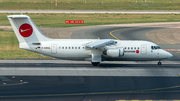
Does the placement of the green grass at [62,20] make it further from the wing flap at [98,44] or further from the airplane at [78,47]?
the wing flap at [98,44]

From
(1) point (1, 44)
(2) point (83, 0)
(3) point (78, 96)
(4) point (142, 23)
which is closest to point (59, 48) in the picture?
(3) point (78, 96)

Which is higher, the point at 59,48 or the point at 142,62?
the point at 59,48

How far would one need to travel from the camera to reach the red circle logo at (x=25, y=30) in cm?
3526

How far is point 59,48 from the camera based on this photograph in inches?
1416

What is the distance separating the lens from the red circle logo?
35263 mm

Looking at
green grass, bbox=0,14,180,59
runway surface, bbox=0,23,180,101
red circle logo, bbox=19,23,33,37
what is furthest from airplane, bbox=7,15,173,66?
green grass, bbox=0,14,180,59

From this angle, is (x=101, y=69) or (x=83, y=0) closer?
(x=101, y=69)

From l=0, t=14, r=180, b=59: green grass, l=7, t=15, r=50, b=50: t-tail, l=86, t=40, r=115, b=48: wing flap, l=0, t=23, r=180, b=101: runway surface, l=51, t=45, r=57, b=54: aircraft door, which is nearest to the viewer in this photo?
l=0, t=23, r=180, b=101: runway surface

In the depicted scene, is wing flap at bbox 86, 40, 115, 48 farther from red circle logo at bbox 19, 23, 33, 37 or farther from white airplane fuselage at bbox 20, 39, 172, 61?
red circle logo at bbox 19, 23, 33, 37

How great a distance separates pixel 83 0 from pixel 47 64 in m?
123

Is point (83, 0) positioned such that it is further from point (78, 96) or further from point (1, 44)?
point (78, 96)

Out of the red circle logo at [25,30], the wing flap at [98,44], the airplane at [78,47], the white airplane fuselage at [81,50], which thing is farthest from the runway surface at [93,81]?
the red circle logo at [25,30]

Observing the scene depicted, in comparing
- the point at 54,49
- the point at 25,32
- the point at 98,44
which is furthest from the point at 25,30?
the point at 98,44

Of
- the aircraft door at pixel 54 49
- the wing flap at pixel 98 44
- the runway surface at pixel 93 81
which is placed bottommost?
the runway surface at pixel 93 81
